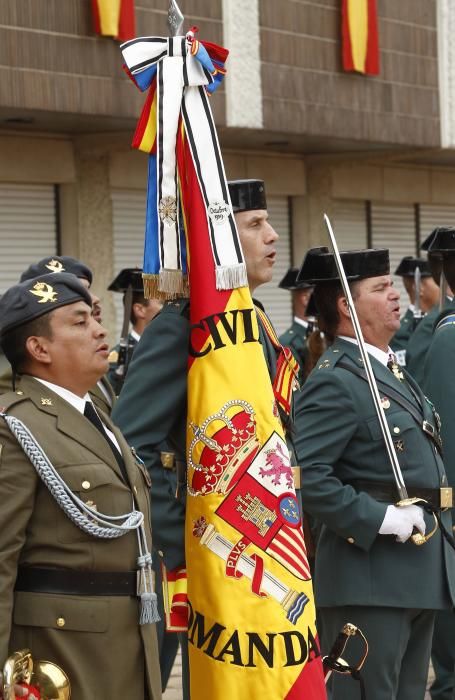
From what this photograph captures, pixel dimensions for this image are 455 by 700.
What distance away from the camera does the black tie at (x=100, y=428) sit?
4430 mm

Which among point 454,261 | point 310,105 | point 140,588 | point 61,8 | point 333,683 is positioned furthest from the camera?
point 310,105

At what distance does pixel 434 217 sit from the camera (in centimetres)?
1997

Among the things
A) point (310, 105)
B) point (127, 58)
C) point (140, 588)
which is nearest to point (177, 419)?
point (140, 588)

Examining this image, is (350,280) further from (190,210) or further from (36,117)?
(36,117)

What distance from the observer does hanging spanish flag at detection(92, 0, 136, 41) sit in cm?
1277

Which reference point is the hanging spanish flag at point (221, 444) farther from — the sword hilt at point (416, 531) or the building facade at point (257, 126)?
the building facade at point (257, 126)

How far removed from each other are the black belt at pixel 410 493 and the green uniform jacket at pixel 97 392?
105 centimetres

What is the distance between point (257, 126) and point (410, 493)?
9.51 meters

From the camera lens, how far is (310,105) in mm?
15383

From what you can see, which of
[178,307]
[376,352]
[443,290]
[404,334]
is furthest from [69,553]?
[404,334]

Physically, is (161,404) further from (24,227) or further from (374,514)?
(24,227)

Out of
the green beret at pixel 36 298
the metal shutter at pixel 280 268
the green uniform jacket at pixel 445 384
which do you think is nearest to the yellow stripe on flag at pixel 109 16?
the metal shutter at pixel 280 268

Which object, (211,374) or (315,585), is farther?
(315,585)

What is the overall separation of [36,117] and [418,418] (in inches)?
310
